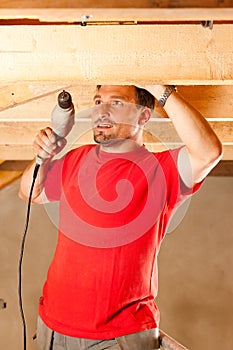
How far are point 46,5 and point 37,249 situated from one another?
3939mm

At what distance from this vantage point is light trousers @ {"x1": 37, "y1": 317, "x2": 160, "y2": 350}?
223 cm

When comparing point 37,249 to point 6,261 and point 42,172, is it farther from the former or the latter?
point 42,172

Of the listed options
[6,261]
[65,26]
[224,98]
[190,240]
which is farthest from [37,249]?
[65,26]

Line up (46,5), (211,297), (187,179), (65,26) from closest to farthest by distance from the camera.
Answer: (46,5) < (65,26) < (187,179) < (211,297)

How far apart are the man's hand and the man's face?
133mm

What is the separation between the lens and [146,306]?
2.28m

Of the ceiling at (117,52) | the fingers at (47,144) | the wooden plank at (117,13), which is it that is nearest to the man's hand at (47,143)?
the fingers at (47,144)

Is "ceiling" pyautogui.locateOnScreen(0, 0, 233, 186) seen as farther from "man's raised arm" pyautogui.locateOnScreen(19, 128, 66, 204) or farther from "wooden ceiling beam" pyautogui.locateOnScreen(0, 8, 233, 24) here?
"man's raised arm" pyautogui.locateOnScreen(19, 128, 66, 204)

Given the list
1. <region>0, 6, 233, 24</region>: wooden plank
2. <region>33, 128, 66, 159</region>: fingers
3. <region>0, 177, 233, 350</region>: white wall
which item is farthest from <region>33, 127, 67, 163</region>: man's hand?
<region>0, 177, 233, 350</region>: white wall

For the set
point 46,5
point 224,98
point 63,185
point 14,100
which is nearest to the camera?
point 46,5

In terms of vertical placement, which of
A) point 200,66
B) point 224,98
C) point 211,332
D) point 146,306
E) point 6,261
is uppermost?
point 200,66

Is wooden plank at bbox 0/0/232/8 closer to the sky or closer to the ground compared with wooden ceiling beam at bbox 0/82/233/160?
closer to the sky

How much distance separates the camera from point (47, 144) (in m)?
2.30

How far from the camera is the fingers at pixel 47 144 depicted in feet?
7.51
